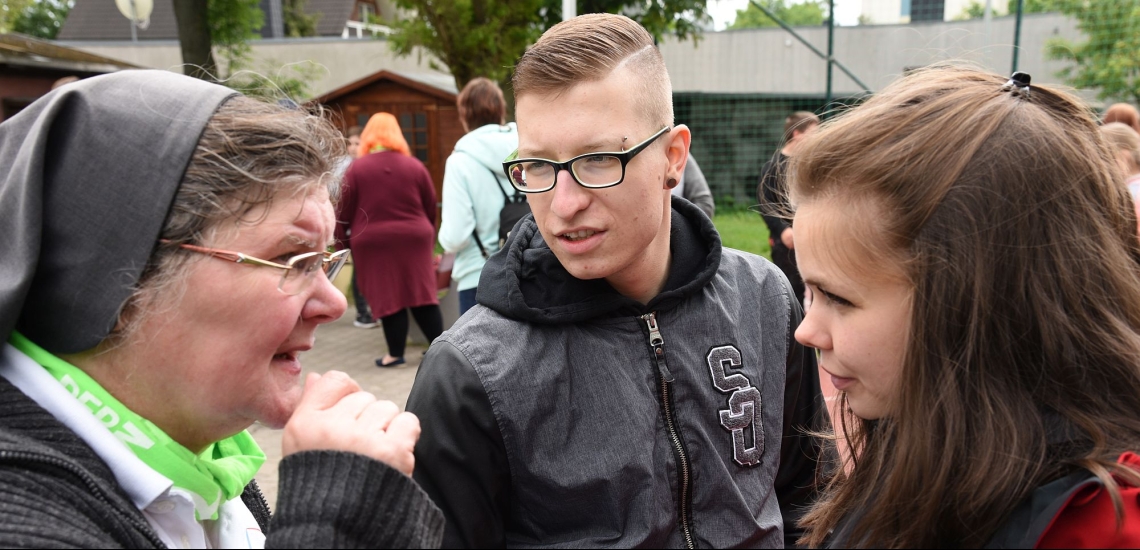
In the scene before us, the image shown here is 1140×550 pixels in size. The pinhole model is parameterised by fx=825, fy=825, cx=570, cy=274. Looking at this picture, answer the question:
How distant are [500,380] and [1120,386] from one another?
1.02 metres

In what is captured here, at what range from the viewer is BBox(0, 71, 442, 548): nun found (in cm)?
115

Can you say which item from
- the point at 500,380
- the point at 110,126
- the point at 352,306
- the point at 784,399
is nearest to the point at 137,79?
the point at 110,126

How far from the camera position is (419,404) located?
5.18 feet

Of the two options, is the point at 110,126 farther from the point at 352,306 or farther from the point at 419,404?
the point at 352,306

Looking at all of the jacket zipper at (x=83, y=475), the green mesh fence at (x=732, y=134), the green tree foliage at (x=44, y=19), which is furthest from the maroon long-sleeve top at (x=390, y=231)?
the green tree foliage at (x=44, y=19)

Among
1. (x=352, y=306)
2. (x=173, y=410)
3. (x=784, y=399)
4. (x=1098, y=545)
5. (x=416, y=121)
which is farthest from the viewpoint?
(x=416, y=121)

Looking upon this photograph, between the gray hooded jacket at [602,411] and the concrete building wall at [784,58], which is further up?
the concrete building wall at [784,58]

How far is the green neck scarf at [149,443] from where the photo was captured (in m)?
1.22

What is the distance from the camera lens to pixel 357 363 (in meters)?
6.80

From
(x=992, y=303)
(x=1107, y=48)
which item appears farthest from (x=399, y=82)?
(x=992, y=303)

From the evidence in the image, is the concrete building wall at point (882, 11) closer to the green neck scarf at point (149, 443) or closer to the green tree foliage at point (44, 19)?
the green neck scarf at point (149, 443)

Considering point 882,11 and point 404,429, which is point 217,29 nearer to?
point 882,11

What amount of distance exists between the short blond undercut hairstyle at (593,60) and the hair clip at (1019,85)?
2.44ft

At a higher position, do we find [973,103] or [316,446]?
[973,103]
